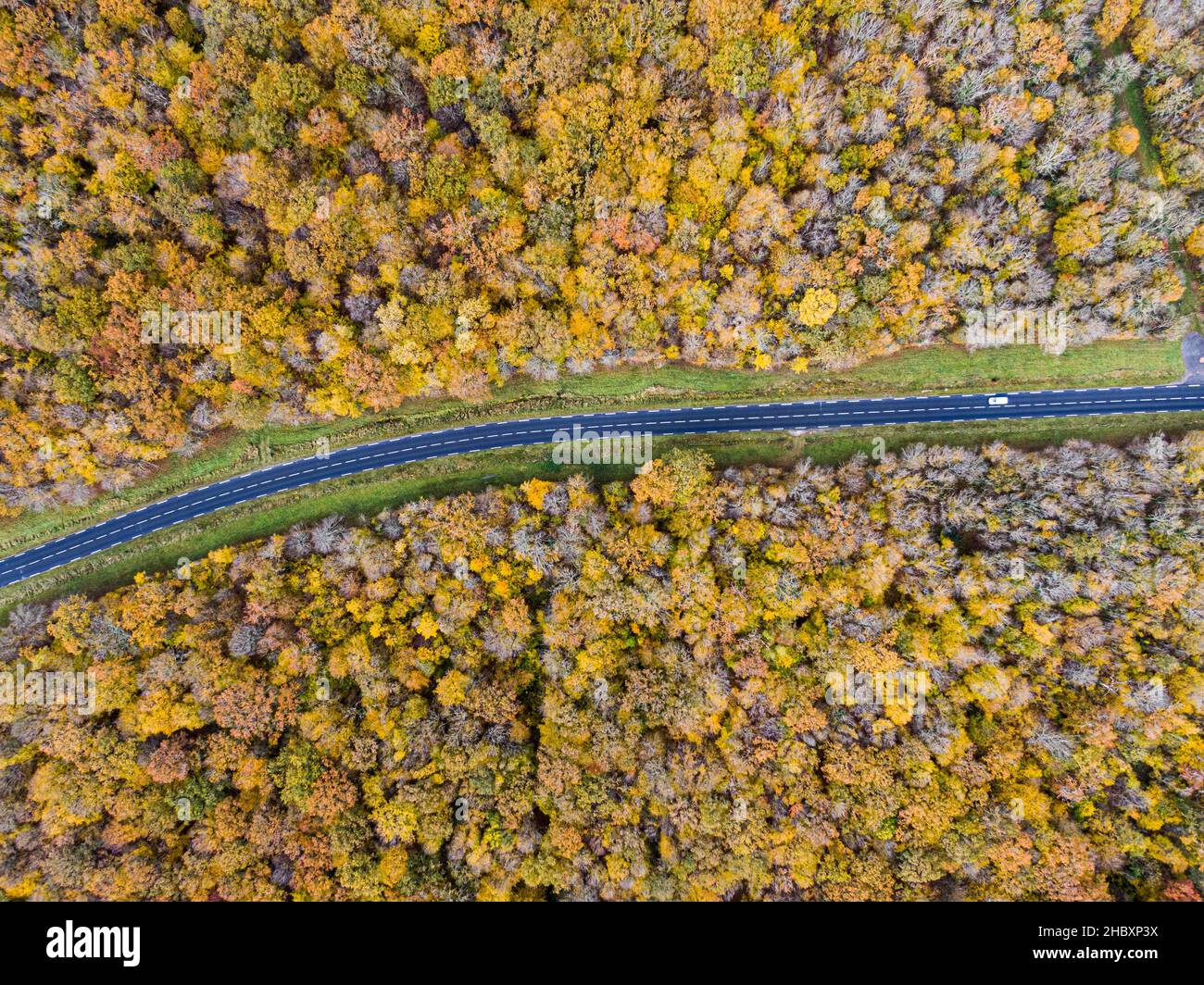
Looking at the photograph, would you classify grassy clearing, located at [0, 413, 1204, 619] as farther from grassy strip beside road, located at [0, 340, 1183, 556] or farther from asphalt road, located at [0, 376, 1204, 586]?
grassy strip beside road, located at [0, 340, 1183, 556]

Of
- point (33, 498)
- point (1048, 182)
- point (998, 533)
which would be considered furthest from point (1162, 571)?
Result: point (33, 498)

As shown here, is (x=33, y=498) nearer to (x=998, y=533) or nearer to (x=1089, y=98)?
(x=998, y=533)

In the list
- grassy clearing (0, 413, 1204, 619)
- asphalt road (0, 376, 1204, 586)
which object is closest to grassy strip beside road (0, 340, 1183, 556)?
asphalt road (0, 376, 1204, 586)

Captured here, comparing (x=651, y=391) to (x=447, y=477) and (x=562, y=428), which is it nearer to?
(x=562, y=428)

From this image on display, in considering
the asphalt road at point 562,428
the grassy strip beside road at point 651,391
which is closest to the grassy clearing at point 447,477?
the asphalt road at point 562,428

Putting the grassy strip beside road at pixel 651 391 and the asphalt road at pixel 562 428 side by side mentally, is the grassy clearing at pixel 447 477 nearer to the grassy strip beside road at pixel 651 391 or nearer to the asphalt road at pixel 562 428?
the asphalt road at pixel 562 428

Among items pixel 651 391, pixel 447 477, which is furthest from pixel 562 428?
pixel 447 477
